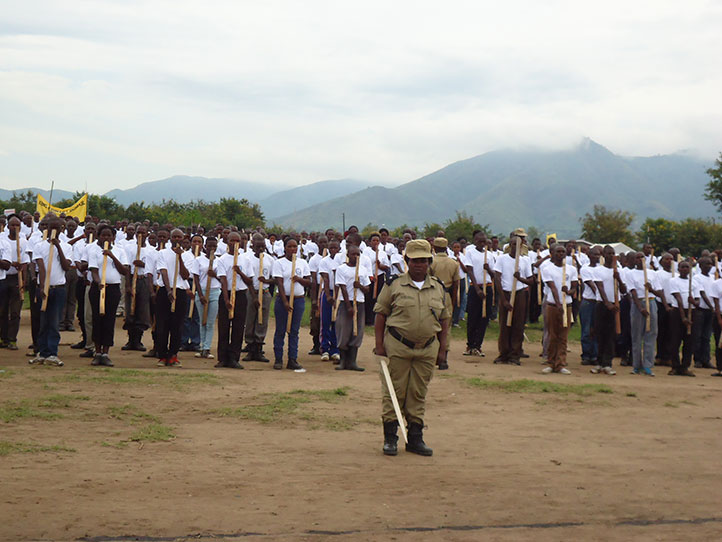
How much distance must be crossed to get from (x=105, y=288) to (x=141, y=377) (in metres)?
1.67

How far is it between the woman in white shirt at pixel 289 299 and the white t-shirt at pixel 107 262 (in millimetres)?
2551

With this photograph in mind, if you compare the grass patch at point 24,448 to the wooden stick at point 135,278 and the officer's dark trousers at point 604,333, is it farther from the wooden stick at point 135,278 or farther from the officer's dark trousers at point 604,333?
the officer's dark trousers at point 604,333

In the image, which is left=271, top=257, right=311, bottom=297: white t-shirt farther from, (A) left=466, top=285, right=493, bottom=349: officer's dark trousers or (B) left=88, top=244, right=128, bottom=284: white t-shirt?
(A) left=466, top=285, right=493, bottom=349: officer's dark trousers

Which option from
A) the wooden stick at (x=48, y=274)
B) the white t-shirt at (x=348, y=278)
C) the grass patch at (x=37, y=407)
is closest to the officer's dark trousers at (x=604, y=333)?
the white t-shirt at (x=348, y=278)

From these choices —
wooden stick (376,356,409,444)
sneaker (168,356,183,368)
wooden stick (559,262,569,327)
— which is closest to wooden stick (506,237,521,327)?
wooden stick (559,262,569,327)

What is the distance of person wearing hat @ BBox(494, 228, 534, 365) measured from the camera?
15.0m

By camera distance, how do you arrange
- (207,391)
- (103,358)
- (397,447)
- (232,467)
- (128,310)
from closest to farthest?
(232,467) < (397,447) < (207,391) < (103,358) < (128,310)

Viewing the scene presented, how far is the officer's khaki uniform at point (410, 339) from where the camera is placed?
318 inches

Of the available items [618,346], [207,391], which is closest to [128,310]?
[207,391]

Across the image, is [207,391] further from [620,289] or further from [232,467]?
[620,289]

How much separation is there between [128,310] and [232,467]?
928 cm

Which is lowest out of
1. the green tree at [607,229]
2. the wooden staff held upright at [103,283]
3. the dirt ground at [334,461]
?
the dirt ground at [334,461]

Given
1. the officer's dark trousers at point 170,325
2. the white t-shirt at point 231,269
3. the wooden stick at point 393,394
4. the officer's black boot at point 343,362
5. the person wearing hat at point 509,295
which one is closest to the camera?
the wooden stick at point 393,394

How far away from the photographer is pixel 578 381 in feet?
44.1
